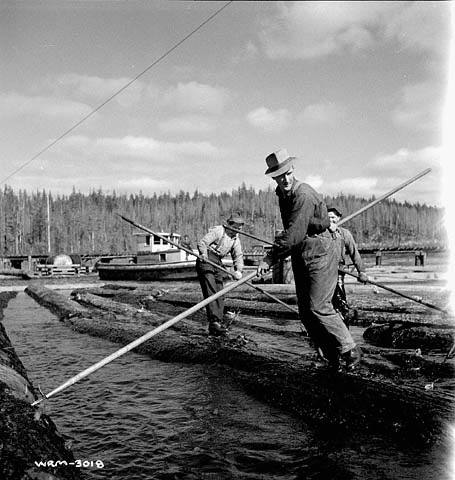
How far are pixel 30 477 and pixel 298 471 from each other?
5.58 feet

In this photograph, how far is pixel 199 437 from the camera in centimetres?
396

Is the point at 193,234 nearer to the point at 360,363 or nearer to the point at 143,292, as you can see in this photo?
the point at 143,292

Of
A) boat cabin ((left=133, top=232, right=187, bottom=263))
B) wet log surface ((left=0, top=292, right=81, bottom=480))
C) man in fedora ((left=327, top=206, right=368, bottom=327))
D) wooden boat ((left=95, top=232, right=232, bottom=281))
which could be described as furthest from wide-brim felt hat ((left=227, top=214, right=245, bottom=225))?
boat cabin ((left=133, top=232, right=187, bottom=263))

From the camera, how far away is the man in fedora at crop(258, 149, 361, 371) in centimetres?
493

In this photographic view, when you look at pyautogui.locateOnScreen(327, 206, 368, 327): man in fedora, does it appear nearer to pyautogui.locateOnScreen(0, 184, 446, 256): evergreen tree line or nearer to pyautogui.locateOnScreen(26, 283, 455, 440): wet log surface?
pyautogui.locateOnScreen(26, 283, 455, 440): wet log surface

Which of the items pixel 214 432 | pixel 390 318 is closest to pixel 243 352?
pixel 214 432

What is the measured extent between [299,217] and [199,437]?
7.30 feet

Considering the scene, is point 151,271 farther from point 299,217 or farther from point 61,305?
point 299,217

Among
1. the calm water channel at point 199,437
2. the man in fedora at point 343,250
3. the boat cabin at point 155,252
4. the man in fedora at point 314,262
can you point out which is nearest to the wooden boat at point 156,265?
the boat cabin at point 155,252

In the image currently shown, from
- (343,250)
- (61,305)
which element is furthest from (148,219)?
(343,250)

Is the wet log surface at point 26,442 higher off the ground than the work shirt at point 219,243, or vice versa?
the work shirt at point 219,243

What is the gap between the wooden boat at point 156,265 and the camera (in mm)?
31422

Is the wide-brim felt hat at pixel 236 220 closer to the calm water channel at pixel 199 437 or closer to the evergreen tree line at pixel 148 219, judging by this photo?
the calm water channel at pixel 199 437

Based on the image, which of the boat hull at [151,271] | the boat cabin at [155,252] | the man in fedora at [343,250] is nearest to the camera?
the man in fedora at [343,250]
